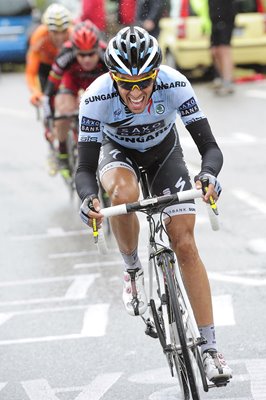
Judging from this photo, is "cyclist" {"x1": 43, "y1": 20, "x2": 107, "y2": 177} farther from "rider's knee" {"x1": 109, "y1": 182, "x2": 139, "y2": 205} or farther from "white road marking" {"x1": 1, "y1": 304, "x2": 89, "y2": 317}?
"rider's knee" {"x1": 109, "y1": 182, "x2": 139, "y2": 205}

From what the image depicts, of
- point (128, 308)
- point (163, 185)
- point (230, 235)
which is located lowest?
point (230, 235)

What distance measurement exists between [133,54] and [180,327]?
142 cm

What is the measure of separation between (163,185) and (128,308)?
734mm

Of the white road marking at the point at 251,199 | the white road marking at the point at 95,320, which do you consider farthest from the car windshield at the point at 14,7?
the white road marking at the point at 95,320

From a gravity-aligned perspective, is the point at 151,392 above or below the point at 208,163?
below

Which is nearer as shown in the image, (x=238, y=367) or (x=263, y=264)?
(x=238, y=367)

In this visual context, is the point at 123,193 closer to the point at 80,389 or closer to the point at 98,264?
the point at 80,389

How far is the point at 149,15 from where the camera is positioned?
67.9 ft

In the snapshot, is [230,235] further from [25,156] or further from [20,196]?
[25,156]

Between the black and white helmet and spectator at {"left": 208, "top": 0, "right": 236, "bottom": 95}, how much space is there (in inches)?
525

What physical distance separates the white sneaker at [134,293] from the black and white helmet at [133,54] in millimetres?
1271

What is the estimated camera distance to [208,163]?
20.9ft

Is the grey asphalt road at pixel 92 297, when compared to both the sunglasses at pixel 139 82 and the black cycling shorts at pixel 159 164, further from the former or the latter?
the sunglasses at pixel 139 82

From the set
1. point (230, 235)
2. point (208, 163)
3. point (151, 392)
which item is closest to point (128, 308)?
point (151, 392)
